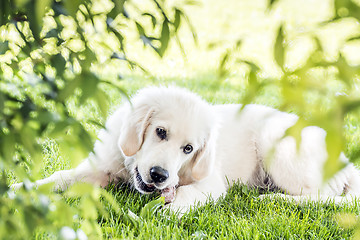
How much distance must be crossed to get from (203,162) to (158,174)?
0.47m

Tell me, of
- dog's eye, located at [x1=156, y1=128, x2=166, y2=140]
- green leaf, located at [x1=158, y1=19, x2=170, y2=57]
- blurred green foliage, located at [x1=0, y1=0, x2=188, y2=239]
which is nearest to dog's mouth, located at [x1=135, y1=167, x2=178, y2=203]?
dog's eye, located at [x1=156, y1=128, x2=166, y2=140]

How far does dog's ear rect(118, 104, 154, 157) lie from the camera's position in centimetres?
269

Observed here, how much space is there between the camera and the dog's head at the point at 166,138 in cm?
255

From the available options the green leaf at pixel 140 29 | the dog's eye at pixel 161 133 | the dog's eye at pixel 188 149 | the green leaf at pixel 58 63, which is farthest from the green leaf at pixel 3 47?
the dog's eye at pixel 188 149

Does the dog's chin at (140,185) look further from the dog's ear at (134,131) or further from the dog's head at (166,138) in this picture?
the dog's ear at (134,131)

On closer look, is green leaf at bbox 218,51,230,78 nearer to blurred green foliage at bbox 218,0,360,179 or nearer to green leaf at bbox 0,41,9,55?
blurred green foliage at bbox 218,0,360,179

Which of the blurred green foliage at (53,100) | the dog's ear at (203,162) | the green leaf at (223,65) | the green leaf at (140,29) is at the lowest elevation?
A: the dog's ear at (203,162)

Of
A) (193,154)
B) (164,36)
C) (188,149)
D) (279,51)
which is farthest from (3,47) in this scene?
(193,154)

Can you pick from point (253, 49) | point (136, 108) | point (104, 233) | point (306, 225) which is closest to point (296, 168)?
point (306, 225)

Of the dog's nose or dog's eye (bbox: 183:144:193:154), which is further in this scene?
dog's eye (bbox: 183:144:193:154)

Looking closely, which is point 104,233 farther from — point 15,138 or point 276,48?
point 276,48

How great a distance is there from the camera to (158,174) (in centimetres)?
248

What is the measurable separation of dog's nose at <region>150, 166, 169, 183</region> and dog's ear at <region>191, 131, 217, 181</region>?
419 millimetres

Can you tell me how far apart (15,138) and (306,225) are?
1.89m
